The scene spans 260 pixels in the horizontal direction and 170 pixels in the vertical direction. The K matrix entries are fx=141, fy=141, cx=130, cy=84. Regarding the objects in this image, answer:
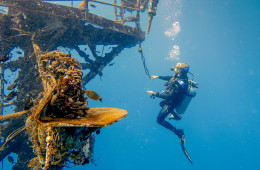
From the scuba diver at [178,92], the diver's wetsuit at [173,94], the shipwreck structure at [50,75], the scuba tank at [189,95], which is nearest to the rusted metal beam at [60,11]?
the shipwreck structure at [50,75]

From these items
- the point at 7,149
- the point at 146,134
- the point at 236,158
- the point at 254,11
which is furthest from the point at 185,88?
the point at 236,158

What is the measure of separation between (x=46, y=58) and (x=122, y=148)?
7565 centimetres

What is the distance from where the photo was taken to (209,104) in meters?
107

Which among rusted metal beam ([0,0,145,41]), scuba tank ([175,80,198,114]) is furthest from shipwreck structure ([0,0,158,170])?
scuba tank ([175,80,198,114])

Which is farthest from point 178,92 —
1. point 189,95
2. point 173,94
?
point 189,95

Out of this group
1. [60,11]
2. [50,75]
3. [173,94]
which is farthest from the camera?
[173,94]

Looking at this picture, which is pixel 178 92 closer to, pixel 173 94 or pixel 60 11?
pixel 173 94

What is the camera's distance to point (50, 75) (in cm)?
246

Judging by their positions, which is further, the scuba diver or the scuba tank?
the scuba tank

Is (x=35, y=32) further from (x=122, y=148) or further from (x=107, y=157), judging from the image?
(x=122, y=148)

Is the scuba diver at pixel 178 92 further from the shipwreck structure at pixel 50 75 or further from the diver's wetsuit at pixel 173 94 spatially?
the shipwreck structure at pixel 50 75

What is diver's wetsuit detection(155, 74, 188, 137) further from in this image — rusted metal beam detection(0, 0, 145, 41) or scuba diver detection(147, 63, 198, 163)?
rusted metal beam detection(0, 0, 145, 41)

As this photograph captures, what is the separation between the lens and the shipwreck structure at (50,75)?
1600 mm

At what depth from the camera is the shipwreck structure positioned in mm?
1600
